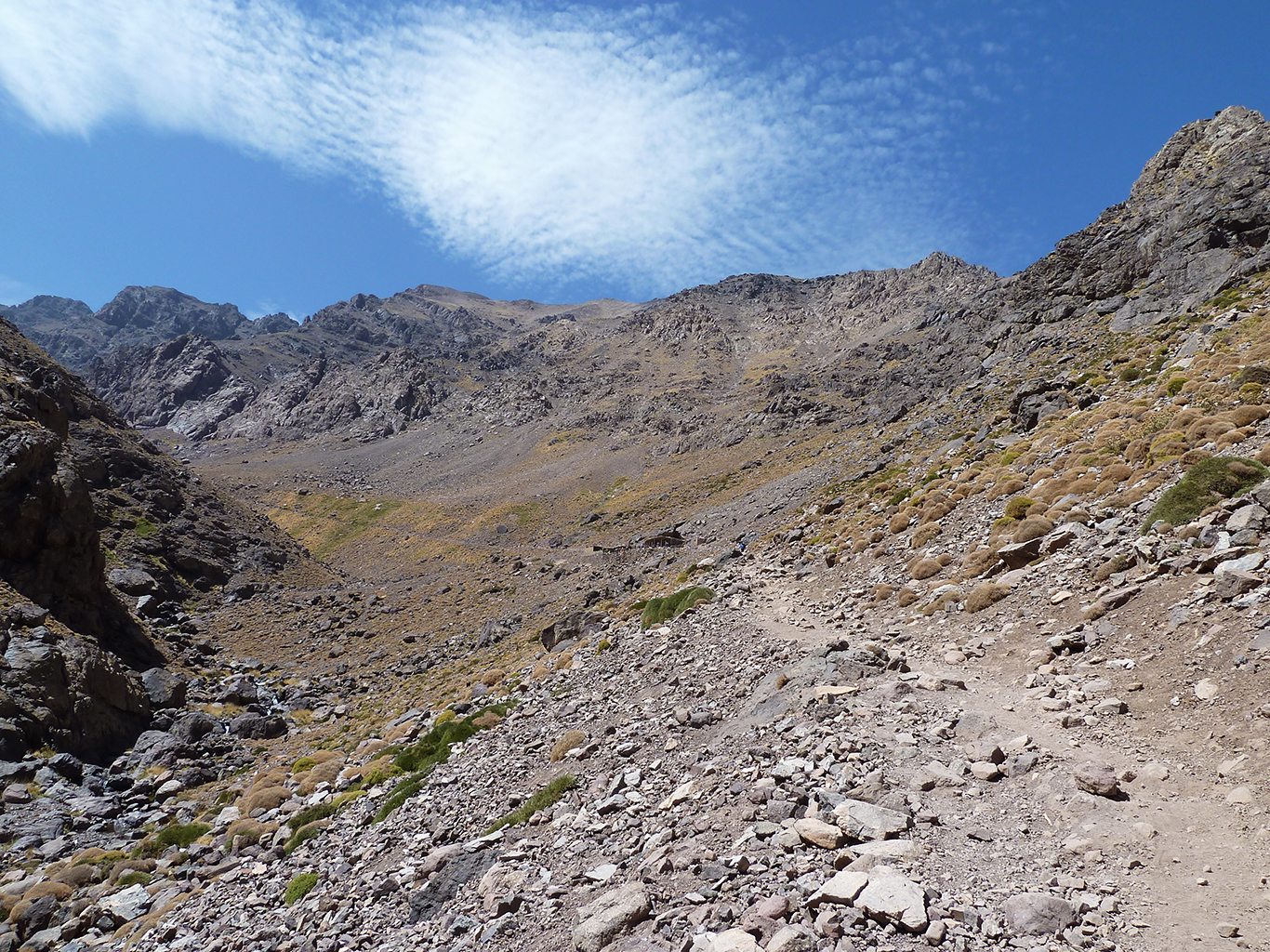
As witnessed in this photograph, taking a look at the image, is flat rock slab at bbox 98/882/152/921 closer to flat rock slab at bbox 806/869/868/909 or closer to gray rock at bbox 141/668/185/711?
gray rock at bbox 141/668/185/711

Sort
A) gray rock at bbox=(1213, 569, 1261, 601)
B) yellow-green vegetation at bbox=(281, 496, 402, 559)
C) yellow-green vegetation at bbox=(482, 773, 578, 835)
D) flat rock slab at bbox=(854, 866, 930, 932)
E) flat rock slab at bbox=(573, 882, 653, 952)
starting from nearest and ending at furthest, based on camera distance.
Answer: flat rock slab at bbox=(854, 866, 930, 932)
flat rock slab at bbox=(573, 882, 653, 952)
gray rock at bbox=(1213, 569, 1261, 601)
yellow-green vegetation at bbox=(482, 773, 578, 835)
yellow-green vegetation at bbox=(281, 496, 402, 559)

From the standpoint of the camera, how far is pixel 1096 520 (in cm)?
1608

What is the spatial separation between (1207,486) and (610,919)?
14.8 metres

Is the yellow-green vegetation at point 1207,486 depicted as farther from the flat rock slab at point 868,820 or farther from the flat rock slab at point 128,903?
the flat rock slab at point 128,903

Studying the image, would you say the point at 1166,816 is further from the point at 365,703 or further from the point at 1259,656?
the point at 365,703

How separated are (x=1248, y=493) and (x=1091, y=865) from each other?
33.0 feet

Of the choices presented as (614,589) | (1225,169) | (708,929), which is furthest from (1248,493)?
(1225,169)

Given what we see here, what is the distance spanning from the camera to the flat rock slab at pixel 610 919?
7359 mm

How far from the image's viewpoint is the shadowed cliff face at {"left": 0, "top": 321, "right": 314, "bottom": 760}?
25312 millimetres

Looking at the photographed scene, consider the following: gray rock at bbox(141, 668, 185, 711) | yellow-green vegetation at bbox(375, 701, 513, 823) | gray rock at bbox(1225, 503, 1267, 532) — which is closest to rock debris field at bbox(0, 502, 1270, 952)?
yellow-green vegetation at bbox(375, 701, 513, 823)

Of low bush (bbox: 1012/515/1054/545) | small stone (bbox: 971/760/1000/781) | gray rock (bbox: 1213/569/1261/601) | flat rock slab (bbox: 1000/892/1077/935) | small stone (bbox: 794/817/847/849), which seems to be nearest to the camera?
flat rock slab (bbox: 1000/892/1077/935)

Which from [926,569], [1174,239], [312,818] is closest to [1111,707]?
[926,569]

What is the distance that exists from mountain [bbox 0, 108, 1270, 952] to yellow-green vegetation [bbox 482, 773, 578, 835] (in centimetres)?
10

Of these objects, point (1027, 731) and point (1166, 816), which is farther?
point (1027, 731)
